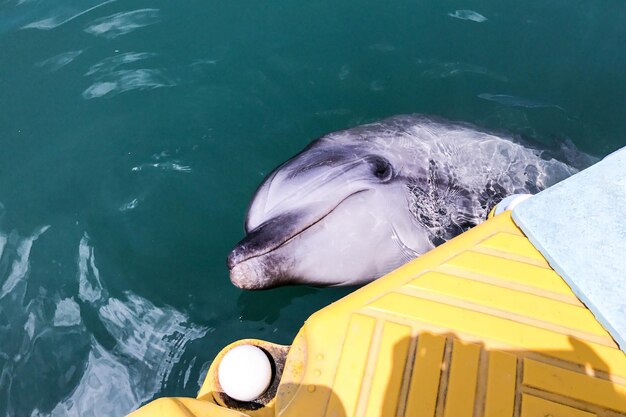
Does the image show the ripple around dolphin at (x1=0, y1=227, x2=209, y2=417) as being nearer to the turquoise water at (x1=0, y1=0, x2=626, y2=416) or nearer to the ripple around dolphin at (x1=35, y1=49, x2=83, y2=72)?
the turquoise water at (x1=0, y1=0, x2=626, y2=416)

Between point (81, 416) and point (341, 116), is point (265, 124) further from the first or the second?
point (81, 416)

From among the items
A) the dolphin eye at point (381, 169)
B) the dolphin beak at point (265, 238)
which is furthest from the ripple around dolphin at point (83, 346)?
the dolphin eye at point (381, 169)

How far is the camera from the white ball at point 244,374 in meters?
4.14

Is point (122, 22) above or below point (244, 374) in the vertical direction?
above

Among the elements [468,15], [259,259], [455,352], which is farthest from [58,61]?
[455,352]

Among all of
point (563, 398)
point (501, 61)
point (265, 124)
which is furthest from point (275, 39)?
point (563, 398)

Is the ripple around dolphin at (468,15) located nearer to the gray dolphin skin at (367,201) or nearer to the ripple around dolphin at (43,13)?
the gray dolphin skin at (367,201)

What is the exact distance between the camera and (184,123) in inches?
325

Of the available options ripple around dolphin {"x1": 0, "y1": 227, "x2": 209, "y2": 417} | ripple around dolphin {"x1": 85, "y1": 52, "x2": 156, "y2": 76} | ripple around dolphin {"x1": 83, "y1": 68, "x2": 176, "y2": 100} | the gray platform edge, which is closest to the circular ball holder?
ripple around dolphin {"x1": 0, "y1": 227, "x2": 209, "y2": 417}

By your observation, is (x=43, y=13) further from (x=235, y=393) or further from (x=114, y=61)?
(x=235, y=393)

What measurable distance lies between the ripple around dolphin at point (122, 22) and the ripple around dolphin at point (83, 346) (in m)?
4.40

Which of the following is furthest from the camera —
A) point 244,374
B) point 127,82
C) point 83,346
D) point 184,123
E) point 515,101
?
point 515,101

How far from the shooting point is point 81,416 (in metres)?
5.86

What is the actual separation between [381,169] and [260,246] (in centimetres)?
171
